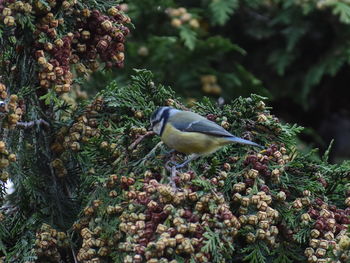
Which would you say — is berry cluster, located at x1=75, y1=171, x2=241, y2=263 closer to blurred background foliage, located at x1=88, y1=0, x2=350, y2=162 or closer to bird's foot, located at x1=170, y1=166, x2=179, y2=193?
bird's foot, located at x1=170, y1=166, x2=179, y2=193

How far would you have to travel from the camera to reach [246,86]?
4445mm

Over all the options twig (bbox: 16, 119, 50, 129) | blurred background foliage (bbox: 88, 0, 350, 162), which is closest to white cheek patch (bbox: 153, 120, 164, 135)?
twig (bbox: 16, 119, 50, 129)

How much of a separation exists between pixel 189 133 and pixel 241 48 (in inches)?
87.2

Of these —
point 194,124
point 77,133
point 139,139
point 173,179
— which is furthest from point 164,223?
point 194,124

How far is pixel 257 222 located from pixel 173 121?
553 millimetres

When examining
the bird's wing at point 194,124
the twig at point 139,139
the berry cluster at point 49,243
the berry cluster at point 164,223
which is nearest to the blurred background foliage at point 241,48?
the bird's wing at point 194,124

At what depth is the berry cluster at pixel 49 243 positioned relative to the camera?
6.64 ft

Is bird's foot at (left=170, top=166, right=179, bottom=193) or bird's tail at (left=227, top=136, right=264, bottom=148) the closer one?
bird's foot at (left=170, top=166, right=179, bottom=193)

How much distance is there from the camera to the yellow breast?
2122 millimetres

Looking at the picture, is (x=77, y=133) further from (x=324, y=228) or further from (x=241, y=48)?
(x=241, y=48)

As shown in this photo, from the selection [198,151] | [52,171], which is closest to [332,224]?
[198,151]

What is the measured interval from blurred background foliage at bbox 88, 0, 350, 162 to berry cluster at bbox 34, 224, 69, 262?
6.20ft

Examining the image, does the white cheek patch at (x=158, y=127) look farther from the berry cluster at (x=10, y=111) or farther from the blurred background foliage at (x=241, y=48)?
the blurred background foliage at (x=241, y=48)

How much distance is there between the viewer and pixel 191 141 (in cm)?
233
